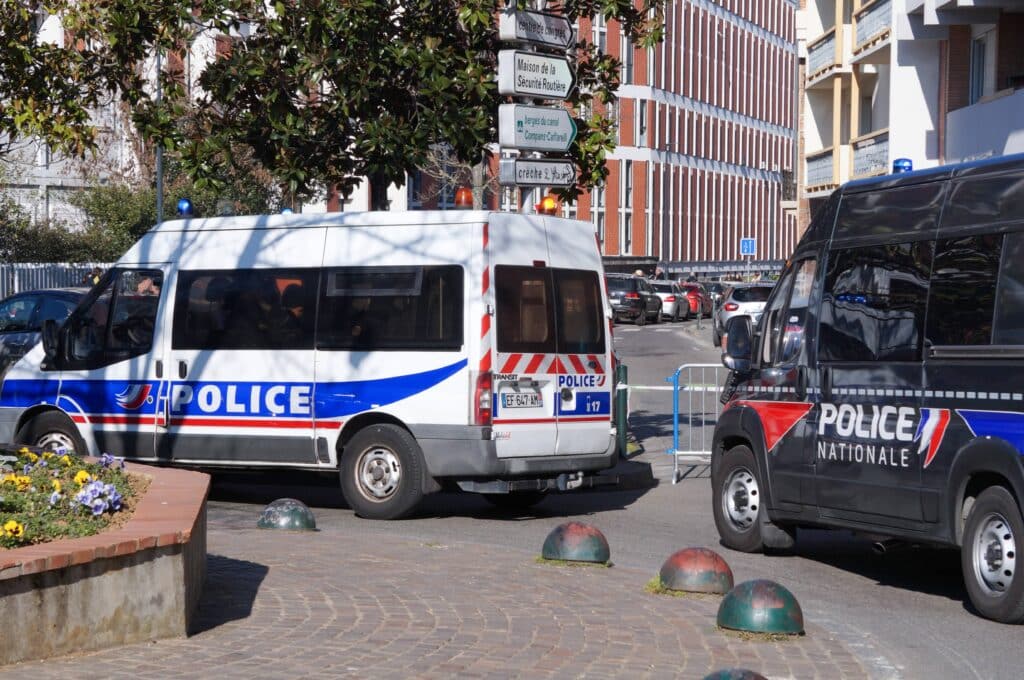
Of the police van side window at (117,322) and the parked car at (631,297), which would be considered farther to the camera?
the parked car at (631,297)

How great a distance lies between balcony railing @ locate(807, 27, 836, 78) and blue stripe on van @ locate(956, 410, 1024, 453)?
111ft

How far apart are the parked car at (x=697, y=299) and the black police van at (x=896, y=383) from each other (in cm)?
5066

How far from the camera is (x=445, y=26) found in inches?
670

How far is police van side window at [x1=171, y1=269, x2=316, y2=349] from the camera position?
13.2 m

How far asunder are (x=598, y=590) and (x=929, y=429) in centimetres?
214

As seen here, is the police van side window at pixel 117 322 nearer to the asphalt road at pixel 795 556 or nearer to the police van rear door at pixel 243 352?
the police van rear door at pixel 243 352

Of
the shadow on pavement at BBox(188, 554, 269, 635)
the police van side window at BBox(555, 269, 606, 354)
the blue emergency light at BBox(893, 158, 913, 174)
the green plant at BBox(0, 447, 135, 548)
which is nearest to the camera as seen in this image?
the green plant at BBox(0, 447, 135, 548)

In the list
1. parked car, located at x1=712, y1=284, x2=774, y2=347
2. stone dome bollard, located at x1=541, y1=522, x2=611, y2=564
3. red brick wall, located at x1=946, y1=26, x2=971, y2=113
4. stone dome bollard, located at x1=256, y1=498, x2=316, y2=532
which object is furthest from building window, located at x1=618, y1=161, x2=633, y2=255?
stone dome bollard, located at x1=541, y1=522, x2=611, y2=564

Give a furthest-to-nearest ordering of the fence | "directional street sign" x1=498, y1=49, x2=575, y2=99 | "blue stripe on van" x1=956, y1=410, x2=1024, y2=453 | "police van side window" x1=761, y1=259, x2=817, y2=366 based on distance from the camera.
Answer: the fence < "directional street sign" x1=498, y1=49, x2=575, y2=99 < "police van side window" x1=761, y1=259, x2=817, y2=366 < "blue stripe on van" x1=956, y1=410, x2=1024, y2=453

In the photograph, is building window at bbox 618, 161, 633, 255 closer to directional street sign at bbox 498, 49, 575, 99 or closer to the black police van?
directional street sign at bbox 498, 49, 575, 99

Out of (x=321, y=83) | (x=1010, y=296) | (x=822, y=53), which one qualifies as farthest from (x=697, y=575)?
(x=822, y=53)

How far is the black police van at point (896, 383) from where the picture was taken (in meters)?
8.79

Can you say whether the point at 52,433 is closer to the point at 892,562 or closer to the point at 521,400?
the point at 521,400

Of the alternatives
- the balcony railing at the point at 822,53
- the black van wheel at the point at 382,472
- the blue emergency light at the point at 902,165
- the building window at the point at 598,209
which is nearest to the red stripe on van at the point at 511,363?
the black van wheel at the point at 382,472
